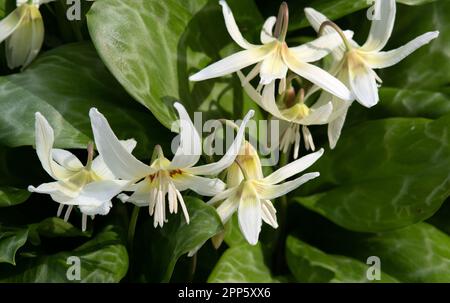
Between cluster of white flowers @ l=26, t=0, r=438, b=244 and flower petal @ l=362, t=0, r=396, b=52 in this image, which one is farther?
flower petal @ l=362, t=0, r=396, b=52

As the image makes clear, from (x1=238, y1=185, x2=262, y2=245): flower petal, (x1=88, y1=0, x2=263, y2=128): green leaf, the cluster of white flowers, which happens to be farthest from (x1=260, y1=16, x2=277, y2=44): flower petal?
(x1=238, y1=185, x2=262, y2=245): flower petal

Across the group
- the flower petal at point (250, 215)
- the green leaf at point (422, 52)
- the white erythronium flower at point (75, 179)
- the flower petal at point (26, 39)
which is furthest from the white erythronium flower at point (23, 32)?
the green leaf at point (422, 52)

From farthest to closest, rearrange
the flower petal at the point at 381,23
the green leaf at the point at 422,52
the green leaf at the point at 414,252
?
the green leaf at the point at 422,52 < the green leaf at the point at 414,252 < the flower petal at the point at 381,23

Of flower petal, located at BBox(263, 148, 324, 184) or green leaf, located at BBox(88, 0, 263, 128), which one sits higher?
green leaf, located at BBox(88, 0, 263, 128)

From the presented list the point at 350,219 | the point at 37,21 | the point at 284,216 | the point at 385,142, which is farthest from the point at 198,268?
the point at 37,21

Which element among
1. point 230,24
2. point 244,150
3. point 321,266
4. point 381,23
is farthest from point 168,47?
point 321,266

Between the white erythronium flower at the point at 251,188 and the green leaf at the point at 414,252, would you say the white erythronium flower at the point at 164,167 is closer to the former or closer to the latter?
the white erythronium flower at the point at 251,188

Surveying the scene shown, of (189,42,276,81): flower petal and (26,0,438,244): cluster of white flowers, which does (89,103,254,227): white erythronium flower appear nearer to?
(26,0,438,244): cluster of white flowers
